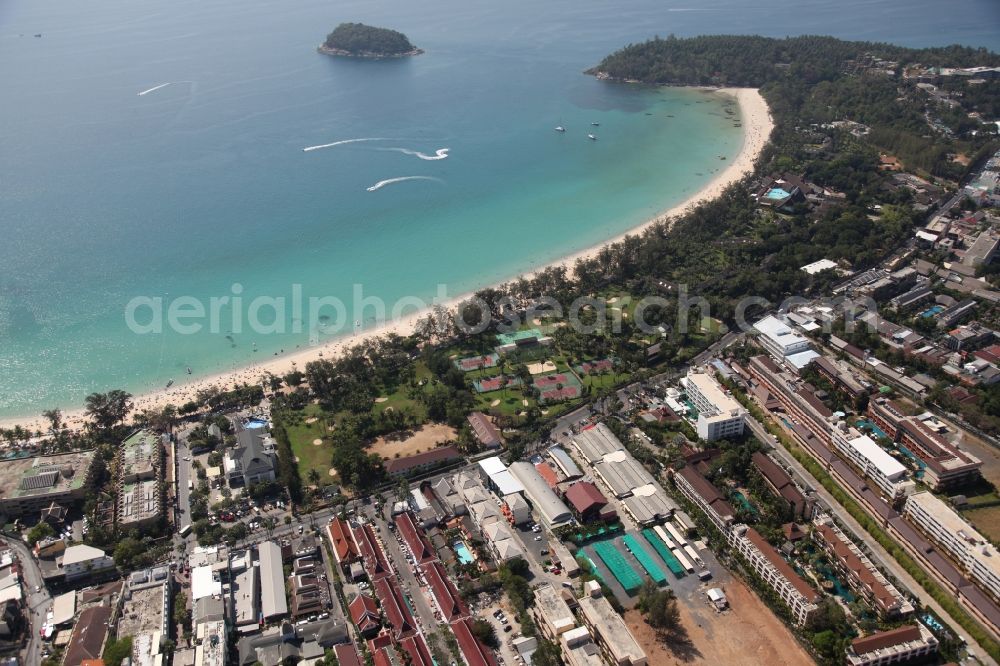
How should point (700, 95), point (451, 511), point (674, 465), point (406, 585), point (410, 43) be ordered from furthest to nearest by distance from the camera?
point (410, 43), point (700, 95), point (674, 465), point (451, 511), point (406, 585)

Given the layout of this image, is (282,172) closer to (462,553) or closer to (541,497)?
(541,497)

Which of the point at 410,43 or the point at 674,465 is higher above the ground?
the point at 410,43

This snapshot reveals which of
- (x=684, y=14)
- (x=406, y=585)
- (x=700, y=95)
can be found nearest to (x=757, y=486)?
(x=406, y=585)

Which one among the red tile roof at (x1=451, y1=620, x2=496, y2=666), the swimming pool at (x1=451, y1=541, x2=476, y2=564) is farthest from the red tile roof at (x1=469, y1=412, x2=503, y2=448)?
the red tile roof at (x1=451, y1=620, x2=496, y2=666)

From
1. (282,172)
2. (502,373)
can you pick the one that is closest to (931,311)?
(502,373)

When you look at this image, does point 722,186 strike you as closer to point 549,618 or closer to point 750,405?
point 750,405

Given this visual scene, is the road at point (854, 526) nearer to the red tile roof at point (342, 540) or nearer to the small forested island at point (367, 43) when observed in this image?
the red tile roof at point (342, 540)

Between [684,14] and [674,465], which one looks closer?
[674,465]
